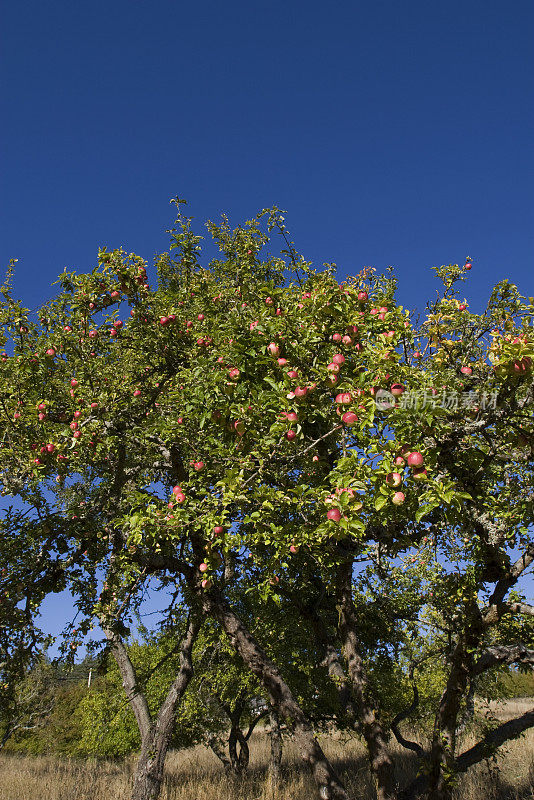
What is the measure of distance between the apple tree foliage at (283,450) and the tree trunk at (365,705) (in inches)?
1.2

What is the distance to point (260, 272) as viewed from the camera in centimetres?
955

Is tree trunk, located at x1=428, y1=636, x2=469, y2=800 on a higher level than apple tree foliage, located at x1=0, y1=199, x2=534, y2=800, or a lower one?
lower

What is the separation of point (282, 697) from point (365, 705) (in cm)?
120

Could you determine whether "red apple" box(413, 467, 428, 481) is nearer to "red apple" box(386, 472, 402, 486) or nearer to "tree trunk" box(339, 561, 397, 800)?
"red apple" box(386, 472, 402, 486)

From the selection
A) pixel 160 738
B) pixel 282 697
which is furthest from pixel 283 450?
pixel 160 738

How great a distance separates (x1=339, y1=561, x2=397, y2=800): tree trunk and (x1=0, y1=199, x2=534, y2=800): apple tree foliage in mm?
30

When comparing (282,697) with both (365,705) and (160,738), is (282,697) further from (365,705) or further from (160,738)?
(160,738)

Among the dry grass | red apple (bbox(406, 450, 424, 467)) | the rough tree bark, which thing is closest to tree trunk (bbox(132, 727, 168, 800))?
the rough tree bark

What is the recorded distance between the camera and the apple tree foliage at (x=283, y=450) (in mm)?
4492

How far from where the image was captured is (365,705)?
7.07m

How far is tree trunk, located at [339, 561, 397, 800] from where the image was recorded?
Answer: 21.9 feet

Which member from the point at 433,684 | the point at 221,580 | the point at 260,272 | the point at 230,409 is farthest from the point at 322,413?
the point at 433,684

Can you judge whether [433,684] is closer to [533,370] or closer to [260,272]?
[260,272]

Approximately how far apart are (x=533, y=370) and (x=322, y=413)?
1876 mm
